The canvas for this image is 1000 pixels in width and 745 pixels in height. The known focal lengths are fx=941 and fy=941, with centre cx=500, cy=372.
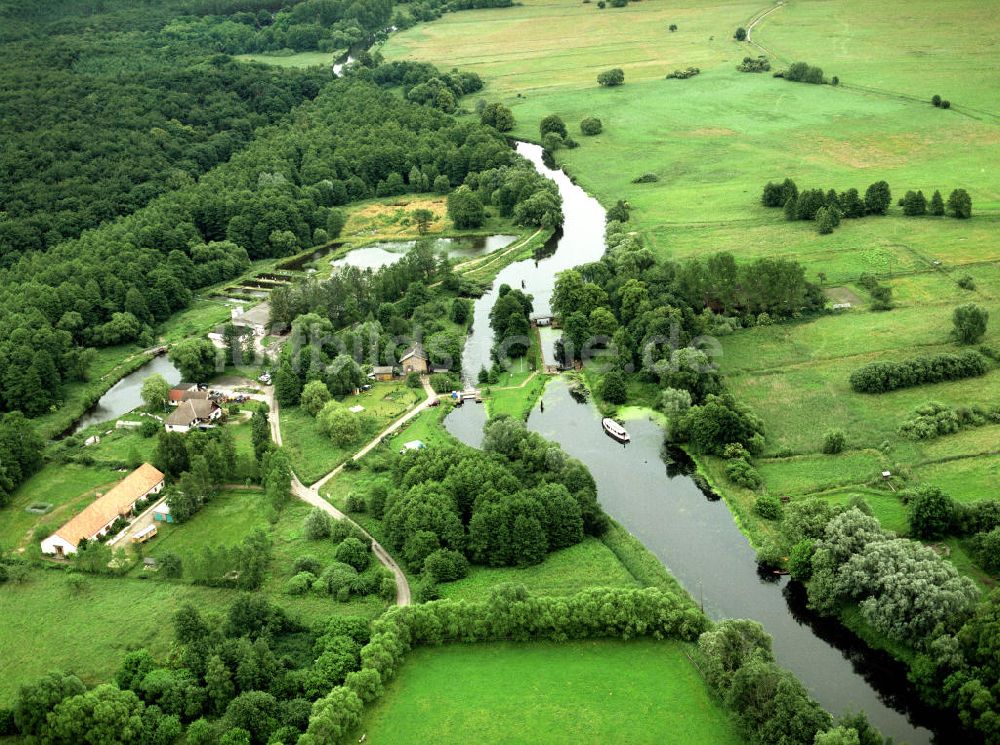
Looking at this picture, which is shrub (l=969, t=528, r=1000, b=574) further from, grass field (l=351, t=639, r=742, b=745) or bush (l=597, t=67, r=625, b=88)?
bush (l=597, t=67, r=625, b=88)

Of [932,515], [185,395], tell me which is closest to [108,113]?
[185,395]

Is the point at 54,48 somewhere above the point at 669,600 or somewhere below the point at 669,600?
above

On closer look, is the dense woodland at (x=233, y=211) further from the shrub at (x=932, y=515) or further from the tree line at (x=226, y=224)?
the shrub at (x=932, y=515)

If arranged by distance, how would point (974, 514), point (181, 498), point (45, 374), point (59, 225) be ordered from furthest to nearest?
1. point (59, 225)
2. point (45, 374)
3. point (181, 498)
4. point (974, 514)

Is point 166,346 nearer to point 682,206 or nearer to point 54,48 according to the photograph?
point 682,206

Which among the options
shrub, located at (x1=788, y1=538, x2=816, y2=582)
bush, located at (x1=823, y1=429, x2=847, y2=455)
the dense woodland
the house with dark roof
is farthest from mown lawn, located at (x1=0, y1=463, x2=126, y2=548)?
bush, located at (x1=823, y1=429, x2=847, y2=455)

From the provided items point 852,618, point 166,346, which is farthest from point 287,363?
point 852,618

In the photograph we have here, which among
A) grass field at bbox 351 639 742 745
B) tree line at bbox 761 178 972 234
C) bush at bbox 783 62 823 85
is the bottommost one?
grass field at bbox 351 639 742 745
